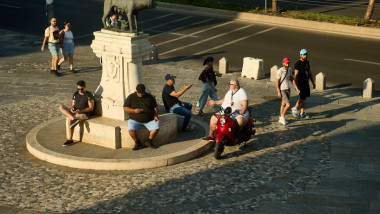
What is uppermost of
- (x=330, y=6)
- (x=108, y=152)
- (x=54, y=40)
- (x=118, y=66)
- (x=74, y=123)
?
(x=330, y=6)

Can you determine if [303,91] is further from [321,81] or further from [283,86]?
[321,81]

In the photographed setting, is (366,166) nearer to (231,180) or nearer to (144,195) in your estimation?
(231,180)

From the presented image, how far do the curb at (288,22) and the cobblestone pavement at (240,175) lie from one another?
34.2 feet

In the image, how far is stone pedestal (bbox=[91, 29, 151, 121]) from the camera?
514 inches

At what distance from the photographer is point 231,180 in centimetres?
1150

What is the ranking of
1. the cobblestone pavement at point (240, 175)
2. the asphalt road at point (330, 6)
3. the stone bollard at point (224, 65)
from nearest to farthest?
the cobblestone pavement at point (240, 175) < the stone bollard at point (224, 65) < the asphalt road at point (330, 6)

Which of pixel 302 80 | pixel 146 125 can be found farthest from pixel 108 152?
pixel 302 80

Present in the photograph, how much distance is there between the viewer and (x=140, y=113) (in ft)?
41.7

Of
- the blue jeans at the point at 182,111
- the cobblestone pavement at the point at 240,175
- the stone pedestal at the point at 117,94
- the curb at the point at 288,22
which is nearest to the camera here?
the cobblestone pavement at the point at 240,175

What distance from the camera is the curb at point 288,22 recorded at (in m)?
26.6

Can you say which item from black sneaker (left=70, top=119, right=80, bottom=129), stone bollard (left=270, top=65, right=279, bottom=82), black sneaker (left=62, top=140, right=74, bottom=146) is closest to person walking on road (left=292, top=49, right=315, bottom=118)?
stone bollard (left=270, top=65, right=279, bottom=82)

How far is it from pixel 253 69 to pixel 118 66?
729cm

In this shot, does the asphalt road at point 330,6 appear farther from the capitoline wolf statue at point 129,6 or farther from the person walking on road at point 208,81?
the capitoline wolf statue at point 129,6

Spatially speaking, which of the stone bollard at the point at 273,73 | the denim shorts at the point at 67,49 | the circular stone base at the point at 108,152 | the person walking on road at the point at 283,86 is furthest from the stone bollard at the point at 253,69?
the circular stone base at the point at 108,152
